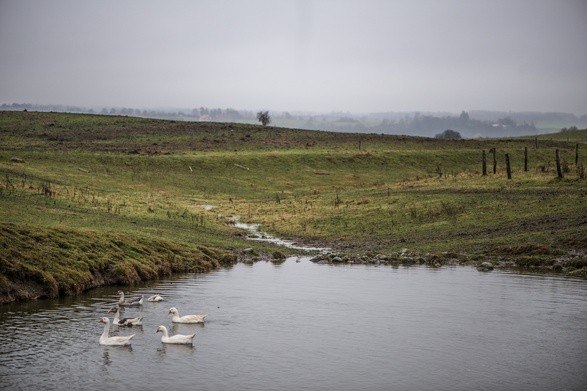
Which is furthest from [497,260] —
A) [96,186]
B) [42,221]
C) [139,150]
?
[139,150]

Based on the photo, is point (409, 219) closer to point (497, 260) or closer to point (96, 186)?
point (497, 260)

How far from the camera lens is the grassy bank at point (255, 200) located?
164 feet

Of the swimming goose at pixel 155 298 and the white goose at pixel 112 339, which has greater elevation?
the white goose at pixel 112 339

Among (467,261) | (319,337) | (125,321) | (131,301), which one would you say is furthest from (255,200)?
(319,337)

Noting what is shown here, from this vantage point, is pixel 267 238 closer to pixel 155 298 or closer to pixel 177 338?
pixel 155 298

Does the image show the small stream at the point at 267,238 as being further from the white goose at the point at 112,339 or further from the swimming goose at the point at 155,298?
the white goose at the point at 112,339

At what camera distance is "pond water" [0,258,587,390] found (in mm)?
27787

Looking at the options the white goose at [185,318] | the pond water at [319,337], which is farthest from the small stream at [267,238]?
the white goose at [185,318]

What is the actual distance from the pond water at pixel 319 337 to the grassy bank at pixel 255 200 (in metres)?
5.04

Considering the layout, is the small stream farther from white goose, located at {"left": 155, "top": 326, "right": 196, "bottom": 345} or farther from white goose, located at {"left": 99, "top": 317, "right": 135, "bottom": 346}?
white goose, located at {"left": 99, "top": 317, "right": 135, "bottom": 346}

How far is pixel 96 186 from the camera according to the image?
86562 millimetres

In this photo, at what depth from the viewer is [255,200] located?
92.4 metres

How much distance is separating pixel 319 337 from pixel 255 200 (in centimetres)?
5937

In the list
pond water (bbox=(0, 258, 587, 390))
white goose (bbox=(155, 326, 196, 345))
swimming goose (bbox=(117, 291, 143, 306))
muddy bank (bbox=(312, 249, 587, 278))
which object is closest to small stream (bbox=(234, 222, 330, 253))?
muddy bank (bbox=(312, 249, 587, 278))
